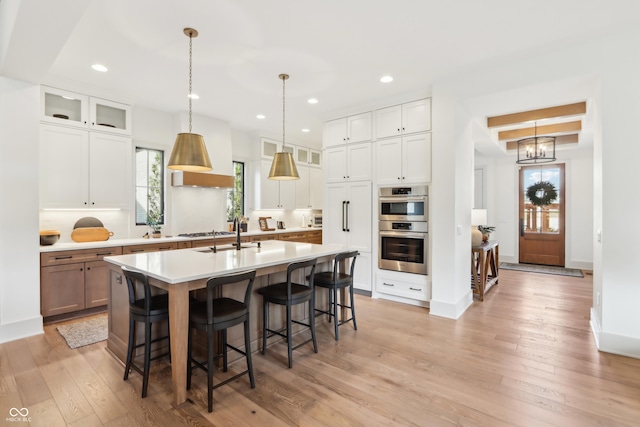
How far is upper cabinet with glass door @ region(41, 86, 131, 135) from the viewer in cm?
388

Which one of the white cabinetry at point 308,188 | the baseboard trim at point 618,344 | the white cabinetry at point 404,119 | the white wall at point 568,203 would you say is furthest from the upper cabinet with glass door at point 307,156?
the baseboard trim at point 618,344

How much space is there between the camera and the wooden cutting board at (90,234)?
4074 millimetres

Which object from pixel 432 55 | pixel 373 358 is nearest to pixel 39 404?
pixel 373 358

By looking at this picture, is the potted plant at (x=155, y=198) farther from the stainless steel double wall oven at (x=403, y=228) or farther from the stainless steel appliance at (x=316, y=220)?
the stainless steel appliance at (x=316, y=220)

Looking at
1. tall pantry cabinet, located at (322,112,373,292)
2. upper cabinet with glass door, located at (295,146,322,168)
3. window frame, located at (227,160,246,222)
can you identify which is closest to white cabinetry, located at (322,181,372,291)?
tall pantry cabinet, located at (322,112,373,292)

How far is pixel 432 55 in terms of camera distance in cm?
328

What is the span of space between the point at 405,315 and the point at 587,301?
9.34 feet

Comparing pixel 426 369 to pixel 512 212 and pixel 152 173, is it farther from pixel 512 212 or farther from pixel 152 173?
pixel 512 212

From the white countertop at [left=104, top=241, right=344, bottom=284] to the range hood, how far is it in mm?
1939

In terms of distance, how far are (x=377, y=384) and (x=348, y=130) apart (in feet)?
12.0

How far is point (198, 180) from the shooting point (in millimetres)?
5016

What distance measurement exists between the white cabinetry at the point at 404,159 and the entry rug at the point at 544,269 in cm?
439

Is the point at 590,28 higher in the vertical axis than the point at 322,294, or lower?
higher

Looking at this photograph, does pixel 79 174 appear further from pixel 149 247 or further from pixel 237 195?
pixel 237 195
